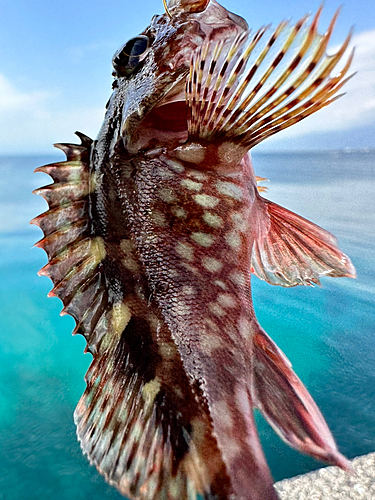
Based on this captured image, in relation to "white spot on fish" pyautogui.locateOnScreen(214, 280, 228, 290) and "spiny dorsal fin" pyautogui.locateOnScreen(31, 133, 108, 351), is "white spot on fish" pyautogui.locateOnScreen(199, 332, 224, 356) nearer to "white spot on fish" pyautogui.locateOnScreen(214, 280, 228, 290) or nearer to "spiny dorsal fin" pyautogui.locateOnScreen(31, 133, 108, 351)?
"white spot on fish" pyautogui.locateOnScreen(214, 280, 228, 290)

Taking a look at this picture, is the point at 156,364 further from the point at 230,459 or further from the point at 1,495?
the point at 1,495

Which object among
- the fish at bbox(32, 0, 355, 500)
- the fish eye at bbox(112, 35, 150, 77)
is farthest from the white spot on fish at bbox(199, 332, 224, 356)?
the fish eye at bbox(112, 35, 150, 77)

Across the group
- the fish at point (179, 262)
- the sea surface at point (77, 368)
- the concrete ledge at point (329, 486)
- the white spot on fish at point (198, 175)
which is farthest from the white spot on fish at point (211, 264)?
the concrete ledge at point (329, 486)

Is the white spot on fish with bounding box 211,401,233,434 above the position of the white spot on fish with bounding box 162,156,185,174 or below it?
below

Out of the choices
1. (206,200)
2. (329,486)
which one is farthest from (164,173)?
(329,486)

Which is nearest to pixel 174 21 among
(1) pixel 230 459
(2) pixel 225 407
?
(2) pixel 225 407

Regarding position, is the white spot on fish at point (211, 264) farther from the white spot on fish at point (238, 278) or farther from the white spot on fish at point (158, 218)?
the white spot on fish at point (158, 218)
